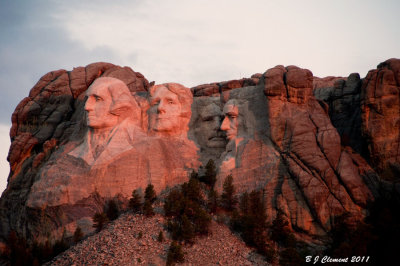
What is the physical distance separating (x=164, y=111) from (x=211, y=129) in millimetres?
3702

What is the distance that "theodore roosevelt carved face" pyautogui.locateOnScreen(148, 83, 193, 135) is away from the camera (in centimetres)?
4519

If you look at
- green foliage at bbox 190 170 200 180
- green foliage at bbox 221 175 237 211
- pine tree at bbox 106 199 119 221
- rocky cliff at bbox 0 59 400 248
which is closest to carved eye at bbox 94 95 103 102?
rocky cliff at bbox 0 59 400 248

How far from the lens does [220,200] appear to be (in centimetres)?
4025

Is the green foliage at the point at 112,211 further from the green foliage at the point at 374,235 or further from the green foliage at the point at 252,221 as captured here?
the green foliage at the point at 374,235

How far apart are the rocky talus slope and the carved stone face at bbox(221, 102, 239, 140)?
811 cm

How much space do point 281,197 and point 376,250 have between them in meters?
6.65

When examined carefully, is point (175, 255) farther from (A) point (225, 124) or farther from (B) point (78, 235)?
(A) point (225, 124)

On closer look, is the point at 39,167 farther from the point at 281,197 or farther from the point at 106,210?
the point at 281,197

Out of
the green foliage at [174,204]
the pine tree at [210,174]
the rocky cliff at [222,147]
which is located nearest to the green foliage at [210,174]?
the pine tree at [210,174]

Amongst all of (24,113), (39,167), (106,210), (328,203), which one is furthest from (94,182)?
(328,203)

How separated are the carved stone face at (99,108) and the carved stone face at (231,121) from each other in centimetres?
778

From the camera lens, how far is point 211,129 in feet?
151

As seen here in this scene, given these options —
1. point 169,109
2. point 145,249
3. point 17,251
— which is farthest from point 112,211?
point 169,109

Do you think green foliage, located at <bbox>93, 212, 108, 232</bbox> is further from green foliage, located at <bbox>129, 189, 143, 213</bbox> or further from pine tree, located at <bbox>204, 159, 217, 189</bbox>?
pine tree, located at <bbox>204, 159, 217, 189</bbox>
